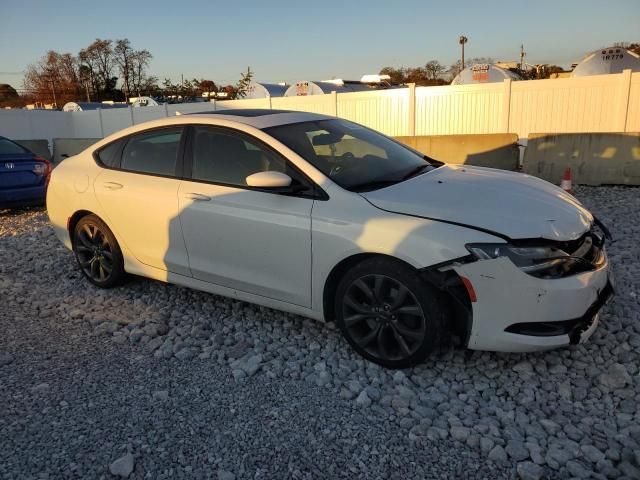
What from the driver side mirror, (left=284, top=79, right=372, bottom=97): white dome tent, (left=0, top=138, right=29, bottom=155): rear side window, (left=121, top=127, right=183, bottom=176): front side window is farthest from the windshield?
(left=284, top=79, right=372, bottom=97): white dome tent

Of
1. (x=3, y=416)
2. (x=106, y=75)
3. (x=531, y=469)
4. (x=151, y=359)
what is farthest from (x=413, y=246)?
(x=106, y=75)

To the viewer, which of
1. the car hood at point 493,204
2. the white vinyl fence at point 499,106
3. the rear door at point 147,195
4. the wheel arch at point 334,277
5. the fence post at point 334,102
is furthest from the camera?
the fence post at point 334,102

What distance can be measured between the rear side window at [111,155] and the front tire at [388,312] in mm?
2535

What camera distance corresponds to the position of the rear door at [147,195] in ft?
13.3

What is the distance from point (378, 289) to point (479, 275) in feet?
2.00

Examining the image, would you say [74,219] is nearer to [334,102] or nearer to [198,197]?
[198,197]

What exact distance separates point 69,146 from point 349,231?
1600cm

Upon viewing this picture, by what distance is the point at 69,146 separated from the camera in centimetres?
1653

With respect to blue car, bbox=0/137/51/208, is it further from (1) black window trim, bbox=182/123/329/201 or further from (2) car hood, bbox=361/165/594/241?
(2) car hood, bbox=361/165/594/241

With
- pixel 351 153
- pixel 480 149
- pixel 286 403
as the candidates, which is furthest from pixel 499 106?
pixel 286 403

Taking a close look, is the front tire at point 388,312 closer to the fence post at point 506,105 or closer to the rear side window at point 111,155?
the rear side window at point 111,155

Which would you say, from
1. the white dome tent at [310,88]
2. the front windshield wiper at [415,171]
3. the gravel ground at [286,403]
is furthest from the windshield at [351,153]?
the white dome tent at [310,88]

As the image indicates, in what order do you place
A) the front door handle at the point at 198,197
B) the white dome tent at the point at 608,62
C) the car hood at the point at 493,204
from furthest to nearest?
the white dome tent at the point at 608,62
the front door handle at the point at 198,197
the car hood at the point at 493,204

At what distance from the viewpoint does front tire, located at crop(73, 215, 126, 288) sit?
4.61 m
